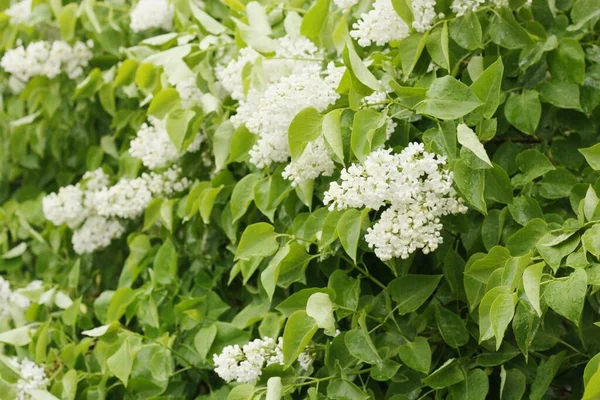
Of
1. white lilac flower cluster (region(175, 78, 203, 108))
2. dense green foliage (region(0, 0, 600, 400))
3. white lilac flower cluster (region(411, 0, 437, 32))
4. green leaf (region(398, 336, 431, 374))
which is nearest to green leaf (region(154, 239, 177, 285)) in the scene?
dense green foliage (region(0, 0, 600, 400))

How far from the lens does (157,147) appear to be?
4.56 feet

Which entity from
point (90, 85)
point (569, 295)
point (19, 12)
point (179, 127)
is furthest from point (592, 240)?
point (19, 12)

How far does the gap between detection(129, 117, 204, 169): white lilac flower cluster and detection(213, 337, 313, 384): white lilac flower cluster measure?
417 millimetres

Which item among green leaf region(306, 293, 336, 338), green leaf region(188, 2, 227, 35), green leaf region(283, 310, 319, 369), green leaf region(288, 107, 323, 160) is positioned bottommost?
green leaf region(283, 310, 319, 369)

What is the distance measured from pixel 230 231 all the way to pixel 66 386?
354 millimetres

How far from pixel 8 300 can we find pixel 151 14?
0.60m

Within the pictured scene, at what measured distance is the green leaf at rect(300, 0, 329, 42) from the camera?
3.90 feet

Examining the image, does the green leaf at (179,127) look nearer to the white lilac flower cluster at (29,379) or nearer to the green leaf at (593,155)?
the white lilac flower cluster at (29,379)

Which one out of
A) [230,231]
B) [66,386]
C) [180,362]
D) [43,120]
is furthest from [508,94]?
[43,120]

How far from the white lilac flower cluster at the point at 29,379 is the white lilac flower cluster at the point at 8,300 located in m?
0.19

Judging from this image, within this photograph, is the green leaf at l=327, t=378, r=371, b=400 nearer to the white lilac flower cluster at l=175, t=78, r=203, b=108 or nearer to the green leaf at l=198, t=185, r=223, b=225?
the green leaf at l=198, t=185, r=223, b=225

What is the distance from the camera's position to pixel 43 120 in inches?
69.9

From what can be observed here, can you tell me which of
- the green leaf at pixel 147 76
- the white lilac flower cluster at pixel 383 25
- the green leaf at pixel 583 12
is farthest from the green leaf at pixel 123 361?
the green leaf at pixel 583 12

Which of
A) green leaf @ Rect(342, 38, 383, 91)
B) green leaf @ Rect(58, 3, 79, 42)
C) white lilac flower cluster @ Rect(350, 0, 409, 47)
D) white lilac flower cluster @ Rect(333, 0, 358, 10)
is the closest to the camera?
green leaf @ Rect(342, 38, 383, 91)
